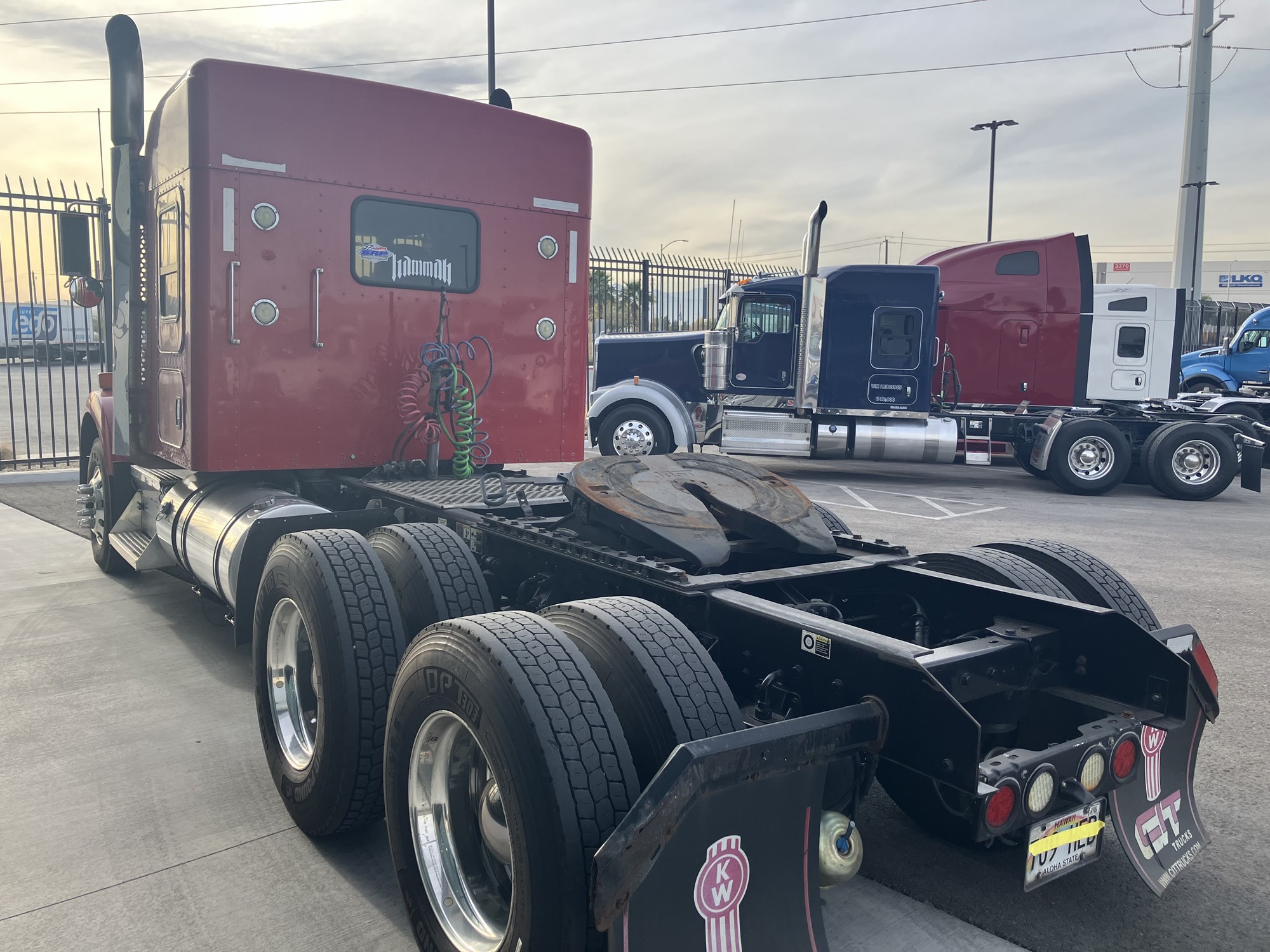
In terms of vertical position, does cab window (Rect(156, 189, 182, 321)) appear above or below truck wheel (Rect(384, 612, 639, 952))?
above

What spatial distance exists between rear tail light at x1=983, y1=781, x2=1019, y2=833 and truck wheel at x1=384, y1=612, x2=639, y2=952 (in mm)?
821

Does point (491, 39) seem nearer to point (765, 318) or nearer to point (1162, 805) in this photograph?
point (765, 318)

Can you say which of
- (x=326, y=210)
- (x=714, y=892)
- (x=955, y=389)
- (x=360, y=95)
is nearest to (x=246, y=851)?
(x=714, y=892)

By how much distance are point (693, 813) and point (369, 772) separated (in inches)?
58.6

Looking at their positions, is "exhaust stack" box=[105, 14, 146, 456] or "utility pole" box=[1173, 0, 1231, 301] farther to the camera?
"utility pole" box=[1173, 0, 1231, 301]

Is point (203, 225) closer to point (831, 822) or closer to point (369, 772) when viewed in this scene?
point (369, 772)

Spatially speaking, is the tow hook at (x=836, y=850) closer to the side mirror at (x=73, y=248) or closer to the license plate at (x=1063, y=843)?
the license plate at (x=1063, y=843)

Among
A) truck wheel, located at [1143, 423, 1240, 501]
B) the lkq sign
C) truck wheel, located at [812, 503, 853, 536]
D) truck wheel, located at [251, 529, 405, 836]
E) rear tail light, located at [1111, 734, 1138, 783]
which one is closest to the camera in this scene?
rear tail light, located at [1111, 734, 1138, 783]

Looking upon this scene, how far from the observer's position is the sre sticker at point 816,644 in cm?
258

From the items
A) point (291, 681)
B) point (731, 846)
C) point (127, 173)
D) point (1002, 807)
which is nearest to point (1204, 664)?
point (1002, 807)

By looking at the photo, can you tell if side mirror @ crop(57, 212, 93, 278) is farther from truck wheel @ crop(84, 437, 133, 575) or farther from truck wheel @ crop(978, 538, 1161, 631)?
truck wheel @ crop(978, 538, 1161, 631)

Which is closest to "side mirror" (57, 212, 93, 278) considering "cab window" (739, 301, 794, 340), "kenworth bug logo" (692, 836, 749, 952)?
"kenworth bug logo" (692, 836, 749, 952)

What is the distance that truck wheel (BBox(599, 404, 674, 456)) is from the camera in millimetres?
14539

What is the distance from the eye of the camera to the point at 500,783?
230cm
